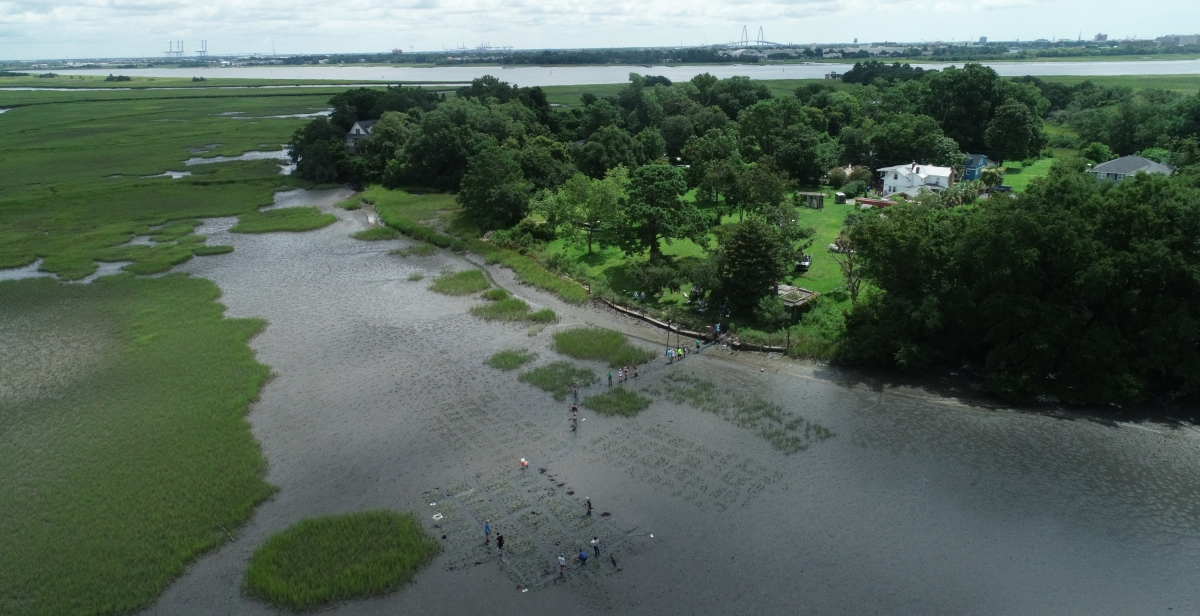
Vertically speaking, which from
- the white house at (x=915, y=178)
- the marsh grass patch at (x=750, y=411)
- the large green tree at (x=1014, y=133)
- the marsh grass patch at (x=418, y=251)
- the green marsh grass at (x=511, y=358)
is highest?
the large green tree at (x=1014, y=133)

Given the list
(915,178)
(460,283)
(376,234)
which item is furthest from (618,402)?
(915,178)

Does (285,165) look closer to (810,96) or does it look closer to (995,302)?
(810,96)

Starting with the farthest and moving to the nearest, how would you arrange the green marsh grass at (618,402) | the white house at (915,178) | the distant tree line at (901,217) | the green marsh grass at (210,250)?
the white house at (915,178) → the green marsh grass at (210,250) → the green marsh grass at (618,402) → the distant tree line at (901,217)

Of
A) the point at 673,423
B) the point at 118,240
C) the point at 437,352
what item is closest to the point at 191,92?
the point at 118,240

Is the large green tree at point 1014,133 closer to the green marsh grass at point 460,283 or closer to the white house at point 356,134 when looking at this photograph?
the green marsh grass at point 460,283

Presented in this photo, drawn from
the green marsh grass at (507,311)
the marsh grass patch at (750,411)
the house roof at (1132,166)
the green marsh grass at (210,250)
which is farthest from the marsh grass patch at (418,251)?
the house roof at (1132,166)

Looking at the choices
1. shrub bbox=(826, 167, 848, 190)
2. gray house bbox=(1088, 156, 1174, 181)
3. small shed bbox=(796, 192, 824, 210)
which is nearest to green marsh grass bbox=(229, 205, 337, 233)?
small shed bbox=(796, 192, 824, 210)

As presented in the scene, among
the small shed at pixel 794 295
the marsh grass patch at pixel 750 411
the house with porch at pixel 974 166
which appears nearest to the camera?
the marsh grass patch at pixel 750 411
